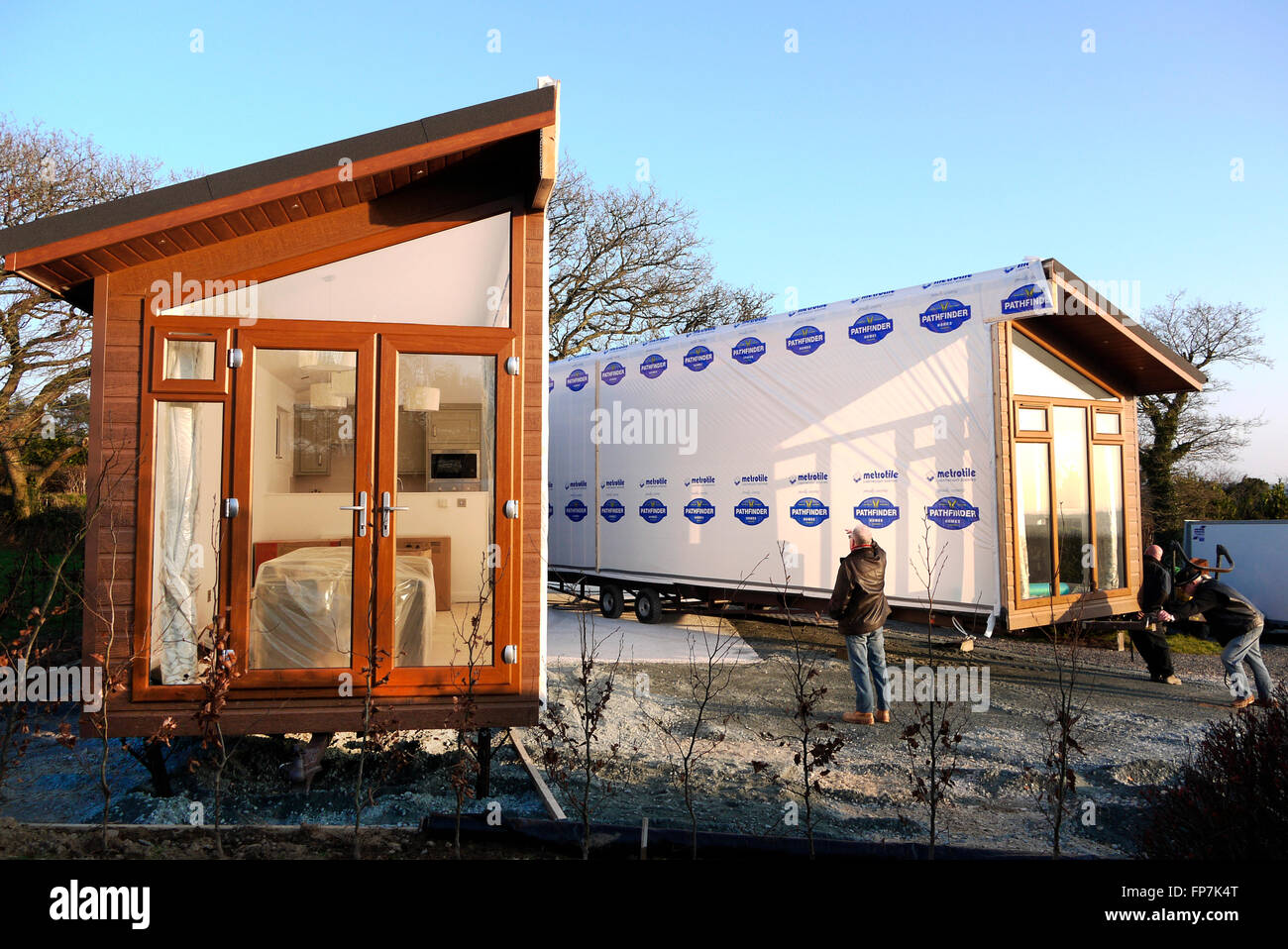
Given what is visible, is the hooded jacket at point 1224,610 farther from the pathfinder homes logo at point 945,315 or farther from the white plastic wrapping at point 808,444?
the pathfinder homes logo at point 945,315

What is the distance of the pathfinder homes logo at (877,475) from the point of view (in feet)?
26.3

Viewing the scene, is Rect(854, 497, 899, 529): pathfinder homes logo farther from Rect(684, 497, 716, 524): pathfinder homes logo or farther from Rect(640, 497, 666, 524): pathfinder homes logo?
Rect(640, 497, 666, 524): pathfinder homes logo

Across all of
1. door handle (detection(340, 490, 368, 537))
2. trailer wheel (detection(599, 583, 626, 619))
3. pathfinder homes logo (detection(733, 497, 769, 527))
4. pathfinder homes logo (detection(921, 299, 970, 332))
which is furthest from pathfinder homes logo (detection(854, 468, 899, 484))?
door handle (detection(340, 490, 368, 537))

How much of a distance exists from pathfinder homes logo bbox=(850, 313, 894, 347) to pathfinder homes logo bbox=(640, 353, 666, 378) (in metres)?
2.86

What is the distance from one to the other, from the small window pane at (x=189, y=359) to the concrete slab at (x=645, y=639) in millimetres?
4305

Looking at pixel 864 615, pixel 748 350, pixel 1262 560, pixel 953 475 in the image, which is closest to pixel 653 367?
pixel 748 350

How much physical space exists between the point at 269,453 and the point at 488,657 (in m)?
1.62

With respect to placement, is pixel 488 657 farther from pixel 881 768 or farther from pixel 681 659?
pixel 681 659

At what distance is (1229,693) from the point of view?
7465mm

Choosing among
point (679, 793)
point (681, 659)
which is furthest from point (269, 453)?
point (681, 659)

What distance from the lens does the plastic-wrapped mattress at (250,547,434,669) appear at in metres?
4.34

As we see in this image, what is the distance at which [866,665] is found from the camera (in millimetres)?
6496

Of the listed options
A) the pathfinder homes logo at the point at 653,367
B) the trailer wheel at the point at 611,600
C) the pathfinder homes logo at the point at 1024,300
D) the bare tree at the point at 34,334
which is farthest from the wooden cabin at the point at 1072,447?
the bare tree at the point at 34,334

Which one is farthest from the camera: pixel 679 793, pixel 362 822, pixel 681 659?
pixel 681 659
